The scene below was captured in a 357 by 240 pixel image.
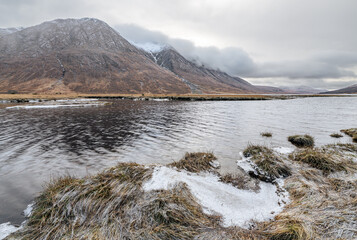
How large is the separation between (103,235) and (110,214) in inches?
29.7

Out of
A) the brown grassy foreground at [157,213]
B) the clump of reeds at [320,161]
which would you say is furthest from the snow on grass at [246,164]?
the clump of reeds at [320,161]

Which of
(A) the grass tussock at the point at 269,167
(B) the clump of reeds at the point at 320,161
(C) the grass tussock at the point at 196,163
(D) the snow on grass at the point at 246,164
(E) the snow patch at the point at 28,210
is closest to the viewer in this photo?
(E) the snow patch at the point at 28,210

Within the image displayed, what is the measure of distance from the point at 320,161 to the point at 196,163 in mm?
7135

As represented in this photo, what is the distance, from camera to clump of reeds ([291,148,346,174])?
9648 millimetres

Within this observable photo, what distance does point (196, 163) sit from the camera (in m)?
10.7

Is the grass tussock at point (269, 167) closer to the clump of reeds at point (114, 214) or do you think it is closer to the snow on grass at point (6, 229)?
the clump of reeds at point (114, 214)

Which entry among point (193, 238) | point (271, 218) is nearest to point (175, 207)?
point (193, 238)

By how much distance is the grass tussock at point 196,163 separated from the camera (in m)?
10.2

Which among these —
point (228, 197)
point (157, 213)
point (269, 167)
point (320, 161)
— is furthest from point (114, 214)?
point (320, 161)

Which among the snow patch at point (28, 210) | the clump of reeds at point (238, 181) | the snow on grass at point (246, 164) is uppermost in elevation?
the clump of reeds at point (238, 181)

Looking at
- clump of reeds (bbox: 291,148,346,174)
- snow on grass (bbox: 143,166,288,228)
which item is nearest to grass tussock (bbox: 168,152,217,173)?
snow on grass (bbox: 143,166,288,228)

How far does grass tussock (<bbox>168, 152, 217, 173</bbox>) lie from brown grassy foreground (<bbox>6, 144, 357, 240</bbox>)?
8.54 ft

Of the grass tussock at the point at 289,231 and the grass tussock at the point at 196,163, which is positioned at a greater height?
the grass tussock at the point at 289,231

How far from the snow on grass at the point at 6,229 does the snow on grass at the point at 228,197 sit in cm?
443
